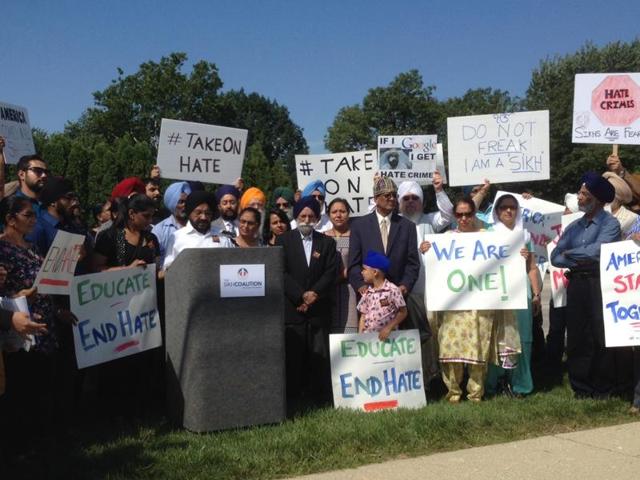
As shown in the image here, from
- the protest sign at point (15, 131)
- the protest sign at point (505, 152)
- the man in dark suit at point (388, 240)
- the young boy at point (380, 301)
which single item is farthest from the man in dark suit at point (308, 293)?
the protest sign at point (15, 131)

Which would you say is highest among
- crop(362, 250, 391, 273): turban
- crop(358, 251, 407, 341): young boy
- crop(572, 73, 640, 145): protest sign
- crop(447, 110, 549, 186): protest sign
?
crop(572, 73, 640, 145): protest sign

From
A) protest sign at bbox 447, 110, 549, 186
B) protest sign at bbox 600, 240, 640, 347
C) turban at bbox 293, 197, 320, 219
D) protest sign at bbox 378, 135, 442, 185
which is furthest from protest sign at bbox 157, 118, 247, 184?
protest sign at bbox 600, 240, 640, 347

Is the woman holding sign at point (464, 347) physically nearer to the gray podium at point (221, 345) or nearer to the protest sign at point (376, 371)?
the protest sign at point (376, 371)

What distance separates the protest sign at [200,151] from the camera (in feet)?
29.2

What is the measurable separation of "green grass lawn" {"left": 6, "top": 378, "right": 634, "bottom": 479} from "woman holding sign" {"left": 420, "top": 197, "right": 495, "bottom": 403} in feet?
0.95

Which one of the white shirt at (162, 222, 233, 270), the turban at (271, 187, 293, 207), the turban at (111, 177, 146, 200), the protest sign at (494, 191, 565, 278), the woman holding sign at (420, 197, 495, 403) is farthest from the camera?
the protest sign at (494, 191, 565, 278)

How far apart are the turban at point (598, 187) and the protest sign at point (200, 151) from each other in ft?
13.7

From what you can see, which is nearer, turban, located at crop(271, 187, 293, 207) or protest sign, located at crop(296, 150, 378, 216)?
turban, located at crop(271, 187, 293, 207)

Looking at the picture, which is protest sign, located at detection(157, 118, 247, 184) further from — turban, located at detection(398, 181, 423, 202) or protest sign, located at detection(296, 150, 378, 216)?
turban, located at detection(398, 181, 423, 202)

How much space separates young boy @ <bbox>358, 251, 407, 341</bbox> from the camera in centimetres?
664

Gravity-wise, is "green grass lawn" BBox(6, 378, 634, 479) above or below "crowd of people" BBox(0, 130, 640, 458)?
below

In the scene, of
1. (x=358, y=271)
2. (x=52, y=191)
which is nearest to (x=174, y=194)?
(x=52, y=191)

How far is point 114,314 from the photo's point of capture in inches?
229

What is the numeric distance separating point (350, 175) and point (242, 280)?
4.10m
